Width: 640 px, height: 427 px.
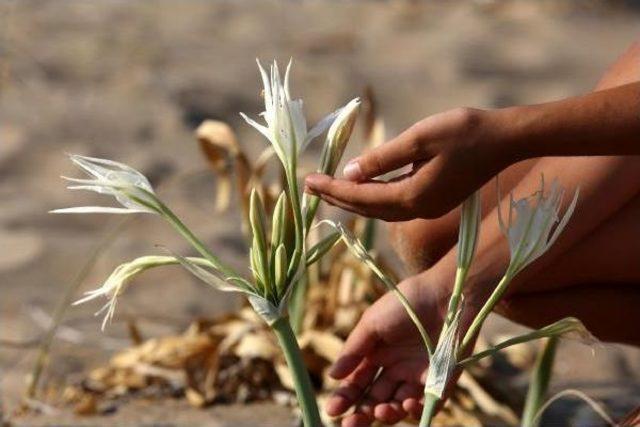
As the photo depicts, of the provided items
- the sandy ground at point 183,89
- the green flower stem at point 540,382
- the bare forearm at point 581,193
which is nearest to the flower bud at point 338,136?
the bare forearm at point 581,193

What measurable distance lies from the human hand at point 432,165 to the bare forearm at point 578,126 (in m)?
0.01

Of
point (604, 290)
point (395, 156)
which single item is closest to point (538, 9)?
point (604, 290)

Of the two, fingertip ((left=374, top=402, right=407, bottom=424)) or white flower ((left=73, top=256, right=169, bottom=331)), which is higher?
white flower ((left=73, top=256, right=169, bottom=331))

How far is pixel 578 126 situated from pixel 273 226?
0.28 m

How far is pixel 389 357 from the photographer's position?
Result: 5.17 ft

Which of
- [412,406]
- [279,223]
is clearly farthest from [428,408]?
[412,406]

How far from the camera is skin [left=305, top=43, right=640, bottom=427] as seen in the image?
1188 millimetres

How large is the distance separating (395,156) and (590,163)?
1.63ft

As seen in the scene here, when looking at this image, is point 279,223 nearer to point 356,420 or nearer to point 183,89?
point 356,420

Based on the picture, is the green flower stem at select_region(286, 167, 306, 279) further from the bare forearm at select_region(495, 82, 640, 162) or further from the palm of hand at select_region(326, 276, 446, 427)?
the palm of hand at select_region(326, 276, 446, 427)

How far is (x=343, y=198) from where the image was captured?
47.0 inches

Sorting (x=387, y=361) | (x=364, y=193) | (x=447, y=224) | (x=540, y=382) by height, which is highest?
(x=364, y=193)

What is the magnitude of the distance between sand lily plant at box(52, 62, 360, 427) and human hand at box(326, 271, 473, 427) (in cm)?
32

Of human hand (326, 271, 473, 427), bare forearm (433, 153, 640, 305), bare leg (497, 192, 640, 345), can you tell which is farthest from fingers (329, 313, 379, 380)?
bare leg (497, 192, 640, 345)
